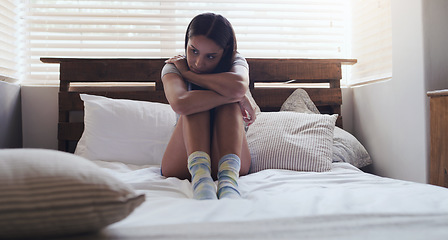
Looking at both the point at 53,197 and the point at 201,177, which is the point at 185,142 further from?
the point at 53,197

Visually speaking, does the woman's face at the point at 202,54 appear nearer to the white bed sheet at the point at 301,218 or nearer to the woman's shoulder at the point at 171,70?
the woman's shoulder at the point at 171,70

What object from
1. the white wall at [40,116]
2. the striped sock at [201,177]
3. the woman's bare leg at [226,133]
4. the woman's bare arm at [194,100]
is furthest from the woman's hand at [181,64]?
the white wall at [40,116]

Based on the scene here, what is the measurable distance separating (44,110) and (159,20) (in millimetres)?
908

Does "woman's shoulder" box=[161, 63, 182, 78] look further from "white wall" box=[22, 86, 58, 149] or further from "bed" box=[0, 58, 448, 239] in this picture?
"white wall" box=[22, 86, 58, 149]

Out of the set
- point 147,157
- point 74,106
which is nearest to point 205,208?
point 147,157

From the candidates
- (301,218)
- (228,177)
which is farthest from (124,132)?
(301,218)

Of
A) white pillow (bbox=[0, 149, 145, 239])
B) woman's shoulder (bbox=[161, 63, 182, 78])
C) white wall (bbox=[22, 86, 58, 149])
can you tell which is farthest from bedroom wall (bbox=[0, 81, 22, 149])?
white pillow (bbox=[0, 149, 145, 239])

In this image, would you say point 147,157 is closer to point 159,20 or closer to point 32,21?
point 159,20

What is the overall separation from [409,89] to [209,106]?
108 centimetres

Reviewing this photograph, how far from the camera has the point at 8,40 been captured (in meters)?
2.15

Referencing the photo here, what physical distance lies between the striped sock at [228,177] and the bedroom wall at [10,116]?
55.7 inches

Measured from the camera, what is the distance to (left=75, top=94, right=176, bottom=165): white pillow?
5.95 feet

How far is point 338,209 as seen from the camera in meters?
0.77

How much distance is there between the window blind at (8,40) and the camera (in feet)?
6.83
